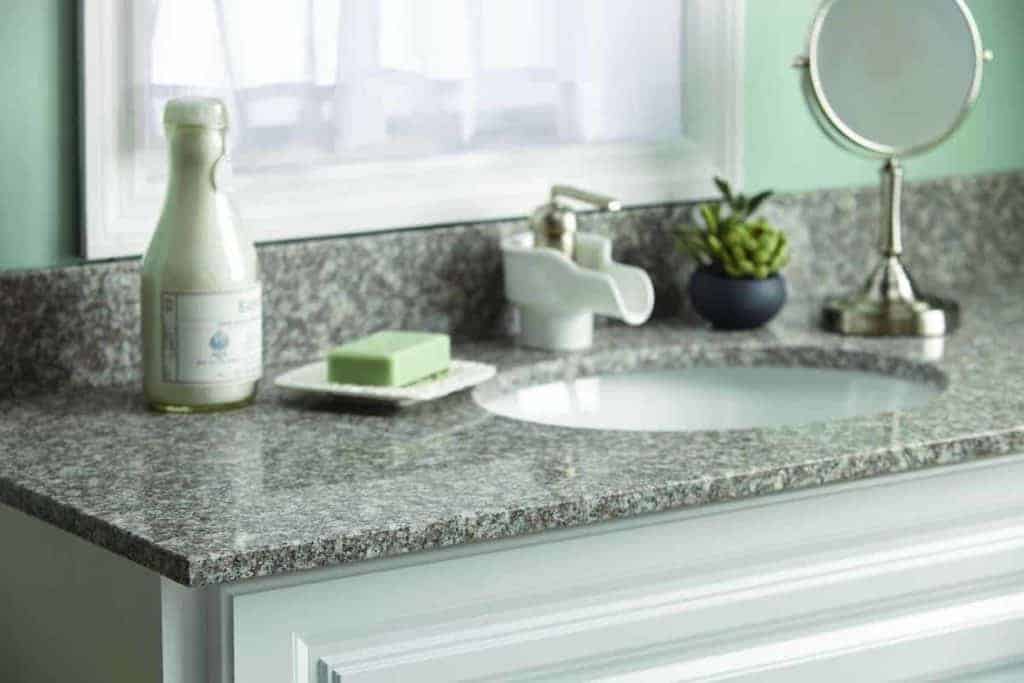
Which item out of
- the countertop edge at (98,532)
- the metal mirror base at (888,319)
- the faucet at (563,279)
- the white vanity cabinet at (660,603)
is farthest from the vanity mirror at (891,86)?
the countertop edge at (98,532)

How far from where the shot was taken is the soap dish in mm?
1863

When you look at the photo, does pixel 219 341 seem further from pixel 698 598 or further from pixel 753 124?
pixel 753 124

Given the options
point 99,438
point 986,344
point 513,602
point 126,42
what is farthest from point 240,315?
point 986,344

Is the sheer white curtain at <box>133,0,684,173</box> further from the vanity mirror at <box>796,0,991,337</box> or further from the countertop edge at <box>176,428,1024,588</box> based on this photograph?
the countertop edge at <box>176,428,1024,588</box>

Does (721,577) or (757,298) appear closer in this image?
(721,577)

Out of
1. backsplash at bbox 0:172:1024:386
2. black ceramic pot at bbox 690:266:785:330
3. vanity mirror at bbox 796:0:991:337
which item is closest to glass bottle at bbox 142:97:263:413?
backsplash at bbox 0:172:1024:386

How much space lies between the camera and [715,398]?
219cm

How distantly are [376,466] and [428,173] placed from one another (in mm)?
560

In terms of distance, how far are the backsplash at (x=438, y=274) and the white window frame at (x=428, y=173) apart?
2cm

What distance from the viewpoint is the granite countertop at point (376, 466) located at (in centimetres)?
148

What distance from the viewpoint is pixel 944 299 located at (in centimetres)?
238

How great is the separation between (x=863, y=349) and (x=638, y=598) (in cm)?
64

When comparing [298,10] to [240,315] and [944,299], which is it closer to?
[240,315]

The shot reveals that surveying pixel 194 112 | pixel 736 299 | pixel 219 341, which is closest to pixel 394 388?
pixel 219 341
